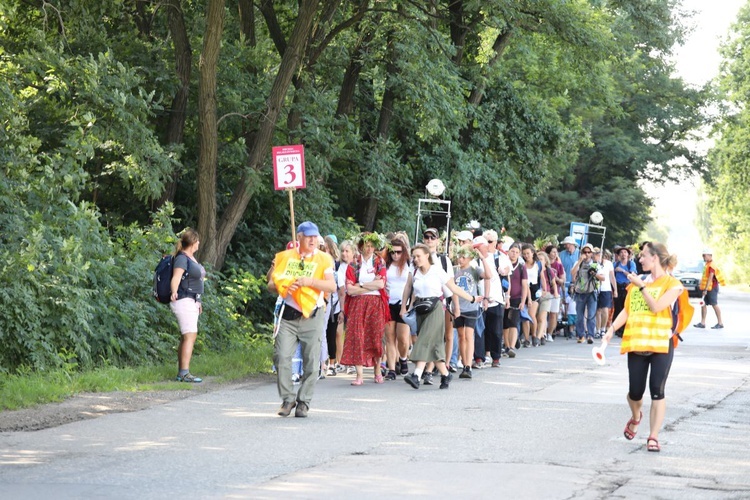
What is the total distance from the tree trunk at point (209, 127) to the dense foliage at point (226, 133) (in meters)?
0.03

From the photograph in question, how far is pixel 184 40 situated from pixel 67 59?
2867 mm

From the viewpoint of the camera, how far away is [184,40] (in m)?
21.1

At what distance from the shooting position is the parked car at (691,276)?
5392 centimetres

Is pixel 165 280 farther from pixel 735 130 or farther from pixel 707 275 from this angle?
pixel 735 130

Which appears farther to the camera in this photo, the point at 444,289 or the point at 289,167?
the point at 289,167

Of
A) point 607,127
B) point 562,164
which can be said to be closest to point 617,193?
point 607,127

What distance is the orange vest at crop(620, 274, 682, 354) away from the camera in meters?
9.91

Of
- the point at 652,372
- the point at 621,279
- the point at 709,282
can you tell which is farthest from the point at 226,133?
the point at 652,372

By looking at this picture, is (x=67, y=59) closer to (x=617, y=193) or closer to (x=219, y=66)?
(x=219, y=66)

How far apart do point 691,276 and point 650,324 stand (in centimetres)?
4668

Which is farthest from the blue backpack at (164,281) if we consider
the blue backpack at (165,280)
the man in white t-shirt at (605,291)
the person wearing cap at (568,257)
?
the person wearing cap at (568,257)

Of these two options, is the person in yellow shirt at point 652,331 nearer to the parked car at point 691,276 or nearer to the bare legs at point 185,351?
the bare legs at point 185,351

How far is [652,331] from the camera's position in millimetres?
9930

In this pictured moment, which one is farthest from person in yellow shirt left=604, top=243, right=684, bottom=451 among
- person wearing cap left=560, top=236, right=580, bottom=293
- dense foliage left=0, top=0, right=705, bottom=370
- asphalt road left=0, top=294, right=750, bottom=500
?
person wearing cap left=560, top=236, right=580, bottom=293
